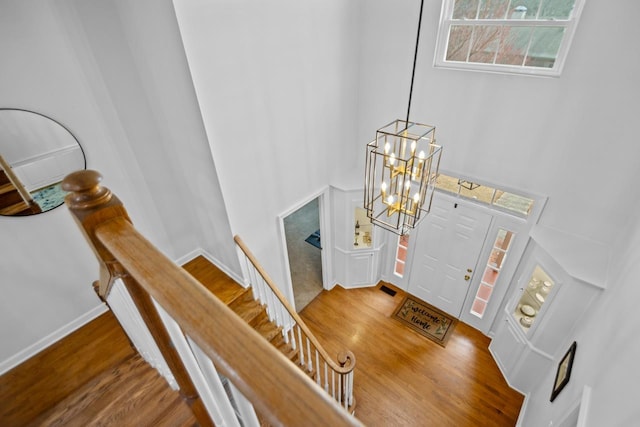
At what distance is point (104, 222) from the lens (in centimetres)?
89

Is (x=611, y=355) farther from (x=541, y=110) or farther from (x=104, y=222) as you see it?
(x=104, y=222)

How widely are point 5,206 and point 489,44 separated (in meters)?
4.57

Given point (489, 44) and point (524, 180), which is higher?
point (489, 44)

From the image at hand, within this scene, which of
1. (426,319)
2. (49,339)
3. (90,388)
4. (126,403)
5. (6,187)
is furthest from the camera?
(426,319)

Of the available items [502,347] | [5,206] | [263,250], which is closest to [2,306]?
[5,206]

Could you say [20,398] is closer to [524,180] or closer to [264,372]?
[264,372]

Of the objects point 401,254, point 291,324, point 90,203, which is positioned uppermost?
point 90,203

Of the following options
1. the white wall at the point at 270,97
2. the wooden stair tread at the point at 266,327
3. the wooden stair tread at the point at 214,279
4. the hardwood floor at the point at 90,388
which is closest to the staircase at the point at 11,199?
the hardwood floor at the point at 90,388

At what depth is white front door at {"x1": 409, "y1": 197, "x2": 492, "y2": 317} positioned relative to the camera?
→ 13.8 ft

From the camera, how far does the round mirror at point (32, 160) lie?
88.8 inches

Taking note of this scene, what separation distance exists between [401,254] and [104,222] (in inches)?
195

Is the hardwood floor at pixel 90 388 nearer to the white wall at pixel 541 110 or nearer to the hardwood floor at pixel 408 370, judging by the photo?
the hardwood floor at pixel 408 370

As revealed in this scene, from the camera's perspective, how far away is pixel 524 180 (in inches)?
138

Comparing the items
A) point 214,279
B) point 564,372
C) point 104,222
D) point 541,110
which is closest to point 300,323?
point 214,279
